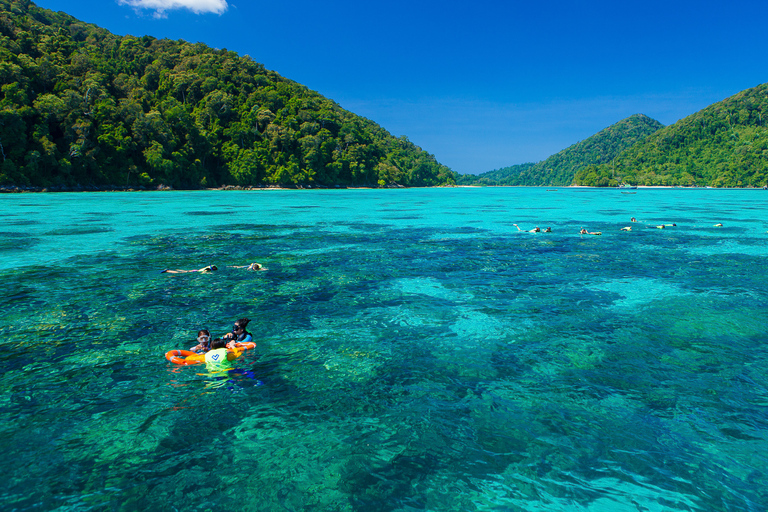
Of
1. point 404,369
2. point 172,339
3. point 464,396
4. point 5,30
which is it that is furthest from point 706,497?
point 5,30

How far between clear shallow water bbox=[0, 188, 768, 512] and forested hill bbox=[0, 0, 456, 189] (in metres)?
105

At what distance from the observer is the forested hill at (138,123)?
9844 centimetres

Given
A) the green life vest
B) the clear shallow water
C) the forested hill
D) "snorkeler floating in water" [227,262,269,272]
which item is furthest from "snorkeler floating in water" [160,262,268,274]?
the forested hill

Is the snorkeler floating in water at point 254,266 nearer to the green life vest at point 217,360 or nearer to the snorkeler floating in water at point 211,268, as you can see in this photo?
the snorkeler floating in water at point 211,268

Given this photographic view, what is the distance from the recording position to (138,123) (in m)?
118

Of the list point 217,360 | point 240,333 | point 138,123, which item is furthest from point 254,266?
point 138,123

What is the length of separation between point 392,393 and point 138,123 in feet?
443

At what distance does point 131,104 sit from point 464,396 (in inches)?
5538

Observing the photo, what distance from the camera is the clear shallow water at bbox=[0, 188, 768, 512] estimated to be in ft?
20.3

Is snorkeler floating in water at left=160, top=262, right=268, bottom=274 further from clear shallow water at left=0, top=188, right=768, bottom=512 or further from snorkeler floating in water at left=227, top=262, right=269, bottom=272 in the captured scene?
clear shallow water at left=0, top=188, right=768, bottom=512

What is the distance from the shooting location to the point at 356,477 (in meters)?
6.42

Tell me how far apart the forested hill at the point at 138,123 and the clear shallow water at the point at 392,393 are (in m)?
105

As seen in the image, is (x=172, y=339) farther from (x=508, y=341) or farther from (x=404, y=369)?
(x=508, y=341)

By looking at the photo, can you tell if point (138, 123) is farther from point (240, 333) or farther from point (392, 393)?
point (392, 393)
